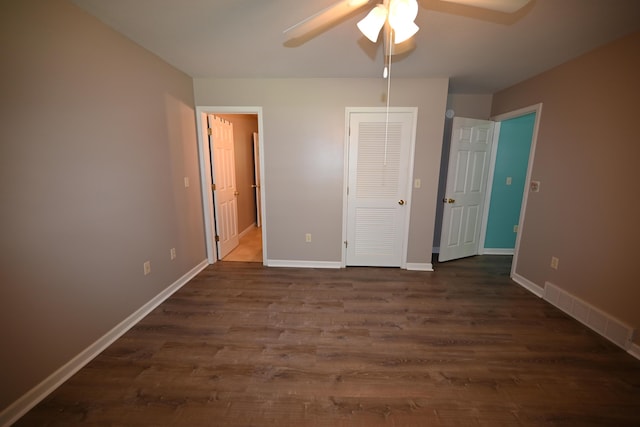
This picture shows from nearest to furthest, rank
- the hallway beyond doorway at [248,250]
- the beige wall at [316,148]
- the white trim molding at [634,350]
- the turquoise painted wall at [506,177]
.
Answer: the white trim molding at [634,350] < the beige wall at [316,148] < the turquoise painted wall at [506,177] < the hallway beyond doorway at [248,250]

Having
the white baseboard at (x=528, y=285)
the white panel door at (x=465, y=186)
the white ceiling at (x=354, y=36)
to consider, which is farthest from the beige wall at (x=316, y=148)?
the white baseboard at (x=528, y=285)

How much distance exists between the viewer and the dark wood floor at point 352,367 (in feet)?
4.29

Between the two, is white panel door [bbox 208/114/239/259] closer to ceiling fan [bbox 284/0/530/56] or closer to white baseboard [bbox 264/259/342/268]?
white baseboard [bbox 264/259/342/268]

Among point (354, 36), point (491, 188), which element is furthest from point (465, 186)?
point (354, 36)

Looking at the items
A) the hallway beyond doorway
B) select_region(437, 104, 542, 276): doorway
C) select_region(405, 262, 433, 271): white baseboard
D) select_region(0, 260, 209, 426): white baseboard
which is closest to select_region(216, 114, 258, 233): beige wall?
the hallway beyond doorway

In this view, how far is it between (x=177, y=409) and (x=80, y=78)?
2192 millimetres

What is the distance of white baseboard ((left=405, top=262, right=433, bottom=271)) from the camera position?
312 centimetres

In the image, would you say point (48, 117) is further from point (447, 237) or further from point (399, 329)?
point (447, 237)

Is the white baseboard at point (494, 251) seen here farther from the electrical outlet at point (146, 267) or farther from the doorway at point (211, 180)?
the electrical outlet at point (146, 267)

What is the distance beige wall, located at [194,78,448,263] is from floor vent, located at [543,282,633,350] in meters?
1.21

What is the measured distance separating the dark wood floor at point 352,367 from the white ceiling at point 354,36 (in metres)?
2.39

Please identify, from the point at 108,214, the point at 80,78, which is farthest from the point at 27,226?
the point at 80,78

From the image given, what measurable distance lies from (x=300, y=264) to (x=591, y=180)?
3.08 m

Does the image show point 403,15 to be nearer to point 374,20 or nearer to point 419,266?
point 374,20
